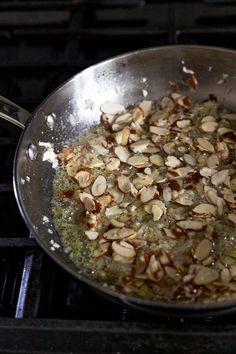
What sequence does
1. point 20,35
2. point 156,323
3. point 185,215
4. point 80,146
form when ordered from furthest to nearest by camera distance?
1. point 20,35
2. point 80,146
3. point 185,215
4. point 156,323

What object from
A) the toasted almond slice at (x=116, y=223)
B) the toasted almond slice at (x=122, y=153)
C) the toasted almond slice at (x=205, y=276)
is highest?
the toasted almond slice at (x=122, y=153)

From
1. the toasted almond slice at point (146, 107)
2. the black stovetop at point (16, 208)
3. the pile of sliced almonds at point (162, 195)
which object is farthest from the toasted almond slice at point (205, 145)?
the black stovetop at point (16, 208)

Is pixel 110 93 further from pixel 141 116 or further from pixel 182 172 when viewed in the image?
pixel 182 172

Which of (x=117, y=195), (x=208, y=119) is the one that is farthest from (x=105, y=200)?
(x=208, y=119)

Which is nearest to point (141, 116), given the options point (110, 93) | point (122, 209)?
point (110, 93)

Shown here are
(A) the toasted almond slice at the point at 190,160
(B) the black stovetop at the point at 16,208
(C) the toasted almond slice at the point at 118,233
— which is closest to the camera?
(B) the black stovetop at the point at 16,208

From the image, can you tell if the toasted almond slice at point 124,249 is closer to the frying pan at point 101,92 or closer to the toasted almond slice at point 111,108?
the frying pan at point 101,92

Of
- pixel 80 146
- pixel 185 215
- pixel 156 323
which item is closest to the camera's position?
pixel 156 323
